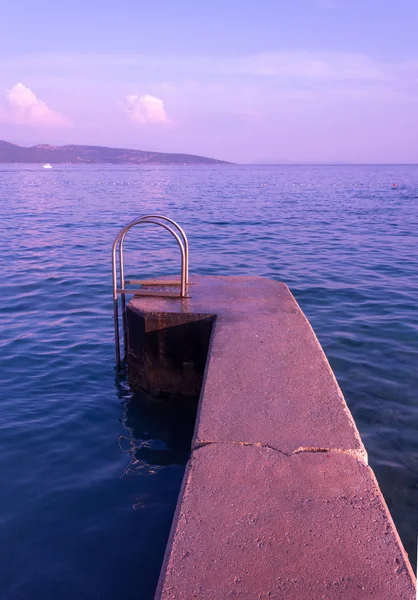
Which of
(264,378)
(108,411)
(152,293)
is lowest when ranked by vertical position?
(108,411)

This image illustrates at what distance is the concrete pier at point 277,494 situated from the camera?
7.39ft

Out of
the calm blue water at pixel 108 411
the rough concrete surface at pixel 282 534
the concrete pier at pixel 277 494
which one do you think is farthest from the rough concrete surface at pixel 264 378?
the calm blue water at pixel 108 411

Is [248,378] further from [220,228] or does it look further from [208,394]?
[220,228]

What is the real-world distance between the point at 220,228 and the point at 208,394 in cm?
1826

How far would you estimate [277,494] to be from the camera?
2.80 metres

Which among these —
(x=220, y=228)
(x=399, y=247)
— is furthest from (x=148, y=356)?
(x=220, y=228)

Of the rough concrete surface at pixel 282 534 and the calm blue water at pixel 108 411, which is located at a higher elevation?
the rough concrete surface at pixel 282 534

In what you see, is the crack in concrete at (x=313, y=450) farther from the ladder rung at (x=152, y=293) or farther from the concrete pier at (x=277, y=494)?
the ladder rung at (x=152, y=293)

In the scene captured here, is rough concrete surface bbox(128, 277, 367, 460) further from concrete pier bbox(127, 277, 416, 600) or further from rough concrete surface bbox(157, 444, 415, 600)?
rough concrete surface bbox(157, 444, 415, 600)

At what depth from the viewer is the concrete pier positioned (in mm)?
2252

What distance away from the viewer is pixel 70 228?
21.7 metres

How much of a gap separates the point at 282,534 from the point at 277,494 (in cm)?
31

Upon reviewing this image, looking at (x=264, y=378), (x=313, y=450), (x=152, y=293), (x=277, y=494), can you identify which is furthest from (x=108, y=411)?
(x=277, y=494)

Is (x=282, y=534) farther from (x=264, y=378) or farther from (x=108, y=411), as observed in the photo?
(x=108, y=411)
